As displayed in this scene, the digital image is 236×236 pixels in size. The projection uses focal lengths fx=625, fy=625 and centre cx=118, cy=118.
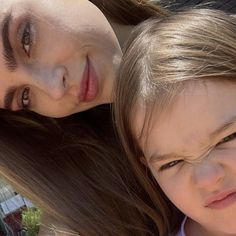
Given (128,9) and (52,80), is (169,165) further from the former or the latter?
(128,9)

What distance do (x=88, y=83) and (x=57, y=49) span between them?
15 cm

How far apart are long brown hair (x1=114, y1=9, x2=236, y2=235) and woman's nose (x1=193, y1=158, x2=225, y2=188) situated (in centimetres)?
19

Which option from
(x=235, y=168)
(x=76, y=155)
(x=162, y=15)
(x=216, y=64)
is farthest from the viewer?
(x=76, y=155)

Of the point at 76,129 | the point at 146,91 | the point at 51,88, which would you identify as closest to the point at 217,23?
the point at 146,91

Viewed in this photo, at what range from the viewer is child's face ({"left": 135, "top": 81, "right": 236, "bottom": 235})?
5.39 feet

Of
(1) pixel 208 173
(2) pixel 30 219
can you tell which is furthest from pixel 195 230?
(2) pixel 30 219

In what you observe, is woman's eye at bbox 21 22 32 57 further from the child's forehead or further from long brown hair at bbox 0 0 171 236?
the child's forehead

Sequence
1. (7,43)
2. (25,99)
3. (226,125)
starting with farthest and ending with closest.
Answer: (25,99) → (7,43) → (226,125)

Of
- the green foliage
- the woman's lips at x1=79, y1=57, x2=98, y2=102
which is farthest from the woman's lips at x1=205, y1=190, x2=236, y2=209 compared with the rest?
the green foliage

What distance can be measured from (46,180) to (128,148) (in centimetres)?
40

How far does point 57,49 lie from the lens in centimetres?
196

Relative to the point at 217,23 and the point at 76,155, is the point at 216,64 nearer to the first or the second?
the point at 217,23

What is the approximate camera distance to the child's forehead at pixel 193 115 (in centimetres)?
165

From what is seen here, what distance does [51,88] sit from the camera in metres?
1.97
